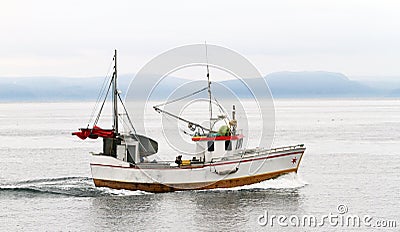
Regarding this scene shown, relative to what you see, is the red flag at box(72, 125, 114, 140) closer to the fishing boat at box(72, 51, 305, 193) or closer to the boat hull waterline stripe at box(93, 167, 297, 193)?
the fishing boat at box(72, 51, 305, 193)

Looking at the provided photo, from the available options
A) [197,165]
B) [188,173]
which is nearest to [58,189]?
[188,173]

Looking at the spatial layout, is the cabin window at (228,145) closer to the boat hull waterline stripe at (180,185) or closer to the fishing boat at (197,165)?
the fishing boat at (197,165)

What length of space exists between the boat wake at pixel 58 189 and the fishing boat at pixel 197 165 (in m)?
0.54

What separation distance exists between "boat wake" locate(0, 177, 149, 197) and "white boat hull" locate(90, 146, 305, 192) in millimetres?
539

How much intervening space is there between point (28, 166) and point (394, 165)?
30.2 meters

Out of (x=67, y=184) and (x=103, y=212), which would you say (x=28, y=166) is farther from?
(x=103, y=212)

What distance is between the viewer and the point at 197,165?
3616 centimetres

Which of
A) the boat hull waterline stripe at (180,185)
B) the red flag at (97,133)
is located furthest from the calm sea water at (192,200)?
the red flag at (97,133)

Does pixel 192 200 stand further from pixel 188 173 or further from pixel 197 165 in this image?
pixel 197 165

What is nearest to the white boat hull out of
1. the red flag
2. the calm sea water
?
the calm sea water

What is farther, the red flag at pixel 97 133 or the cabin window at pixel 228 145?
the red flag at pixel 97 133

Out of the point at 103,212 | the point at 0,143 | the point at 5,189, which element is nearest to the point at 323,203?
the point at 103,212

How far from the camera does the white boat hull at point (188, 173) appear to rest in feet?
119

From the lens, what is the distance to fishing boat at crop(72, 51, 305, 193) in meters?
36.2
